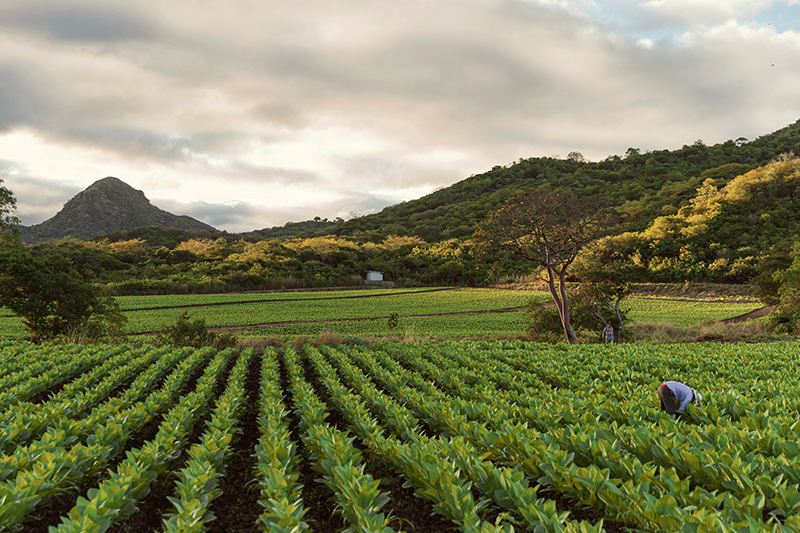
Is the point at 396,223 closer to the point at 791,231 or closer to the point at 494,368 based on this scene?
the point at 791,231

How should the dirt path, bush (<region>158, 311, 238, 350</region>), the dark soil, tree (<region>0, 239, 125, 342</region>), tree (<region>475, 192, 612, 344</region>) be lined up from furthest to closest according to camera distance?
the dirt path < tree (<region>475, 192, 612, 344</region>) < bush (<region>158, 311, 238, 350</region>) < tree (<region>0, 239, 125, 342</region>) < the dark soil

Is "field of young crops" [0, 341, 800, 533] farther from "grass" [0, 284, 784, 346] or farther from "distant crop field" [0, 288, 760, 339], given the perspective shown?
"distant crop field" [0, 288, 760, 339]

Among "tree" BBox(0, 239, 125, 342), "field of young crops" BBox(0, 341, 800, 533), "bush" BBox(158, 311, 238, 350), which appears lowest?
"bush" BBox(158, 311, 238, 350)

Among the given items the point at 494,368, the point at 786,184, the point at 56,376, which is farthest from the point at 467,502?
the point at 786,184

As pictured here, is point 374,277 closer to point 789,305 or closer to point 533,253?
point 533,253

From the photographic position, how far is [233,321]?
2998 cm

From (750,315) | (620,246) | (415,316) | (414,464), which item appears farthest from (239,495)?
(620,246)

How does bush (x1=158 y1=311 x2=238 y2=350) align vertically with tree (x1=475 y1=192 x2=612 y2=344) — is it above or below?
below

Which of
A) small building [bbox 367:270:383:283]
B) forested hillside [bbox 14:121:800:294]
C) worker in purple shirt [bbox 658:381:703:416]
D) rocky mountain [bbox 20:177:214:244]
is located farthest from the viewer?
rocky mountain [bbox 20:177:214:244]

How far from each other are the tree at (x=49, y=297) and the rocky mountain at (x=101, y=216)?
12432 cm

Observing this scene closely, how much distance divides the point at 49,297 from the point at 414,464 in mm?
21118

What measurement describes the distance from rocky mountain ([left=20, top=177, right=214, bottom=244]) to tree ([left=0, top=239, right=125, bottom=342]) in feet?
408

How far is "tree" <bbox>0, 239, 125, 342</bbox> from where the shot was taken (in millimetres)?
16844

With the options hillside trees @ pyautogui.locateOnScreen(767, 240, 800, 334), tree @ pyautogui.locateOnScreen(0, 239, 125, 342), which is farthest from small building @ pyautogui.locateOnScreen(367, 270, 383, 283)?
hillside trees @ pyautogui.locateOnScreen(767, 240, 800, 334)
